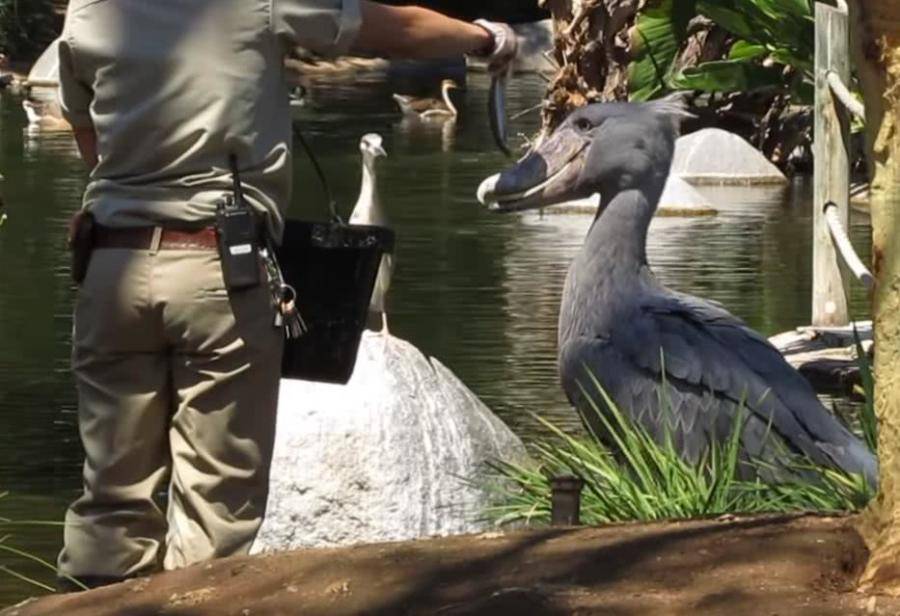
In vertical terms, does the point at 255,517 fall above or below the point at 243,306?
below

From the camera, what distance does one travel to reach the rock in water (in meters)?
7.42

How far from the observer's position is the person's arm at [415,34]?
5.64 m

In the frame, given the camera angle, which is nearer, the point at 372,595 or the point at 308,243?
the point at 372,595

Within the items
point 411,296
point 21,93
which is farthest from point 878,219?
point 21,93

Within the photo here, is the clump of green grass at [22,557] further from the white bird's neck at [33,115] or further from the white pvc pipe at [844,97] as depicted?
the white bird's neck at [33,115]

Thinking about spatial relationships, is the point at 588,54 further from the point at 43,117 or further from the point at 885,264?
the point at 885,264

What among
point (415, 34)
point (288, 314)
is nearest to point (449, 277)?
point (415, 34)

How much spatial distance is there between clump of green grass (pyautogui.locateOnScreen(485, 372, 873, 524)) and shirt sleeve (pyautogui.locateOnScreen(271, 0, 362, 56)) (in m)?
1.41

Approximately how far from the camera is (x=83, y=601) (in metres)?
5.05

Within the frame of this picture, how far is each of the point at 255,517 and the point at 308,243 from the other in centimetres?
69

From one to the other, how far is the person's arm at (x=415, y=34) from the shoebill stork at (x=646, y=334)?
155 centimetres

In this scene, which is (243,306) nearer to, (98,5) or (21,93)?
(98,5)

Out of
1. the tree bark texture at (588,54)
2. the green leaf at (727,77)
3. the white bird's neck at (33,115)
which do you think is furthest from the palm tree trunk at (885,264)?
the white bird's neck at (33,115)

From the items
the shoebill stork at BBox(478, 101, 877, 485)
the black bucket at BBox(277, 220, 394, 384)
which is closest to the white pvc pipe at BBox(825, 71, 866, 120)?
the shoebill stork at BBox(478, 101, 877, 485)
